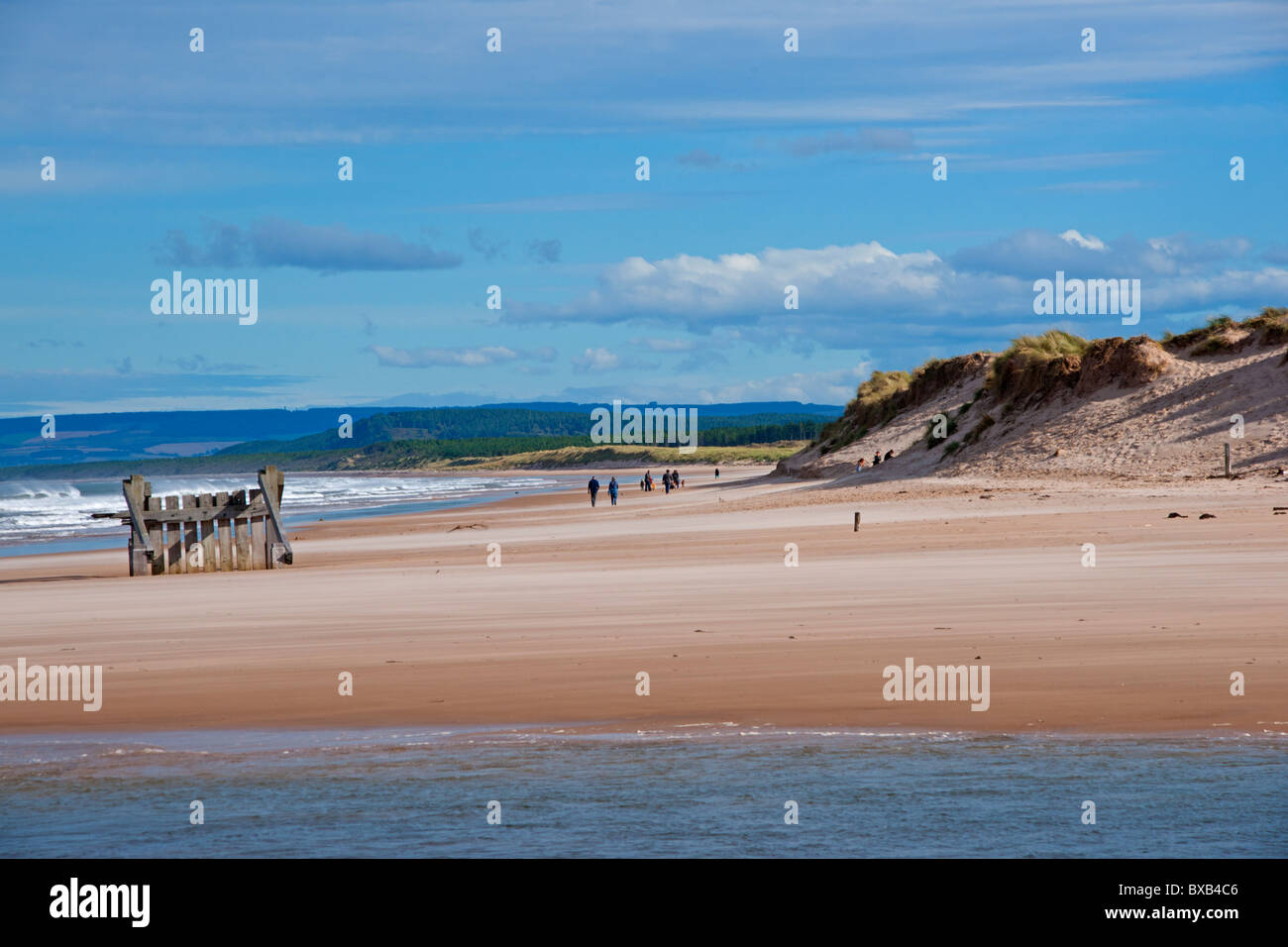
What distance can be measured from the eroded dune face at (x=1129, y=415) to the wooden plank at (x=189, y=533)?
24496 millimetres

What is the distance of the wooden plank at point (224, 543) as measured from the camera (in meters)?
22.3

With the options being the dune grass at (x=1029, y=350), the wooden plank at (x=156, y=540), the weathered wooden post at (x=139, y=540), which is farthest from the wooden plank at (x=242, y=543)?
the dune grass at (x=1029, y=350)

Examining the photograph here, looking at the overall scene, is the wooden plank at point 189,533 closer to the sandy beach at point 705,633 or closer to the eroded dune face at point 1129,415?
the sandy beach at point 705,633

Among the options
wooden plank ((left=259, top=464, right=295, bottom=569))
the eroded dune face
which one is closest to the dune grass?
the eroded dune face

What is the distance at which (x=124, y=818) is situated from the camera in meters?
Answer: 6.73

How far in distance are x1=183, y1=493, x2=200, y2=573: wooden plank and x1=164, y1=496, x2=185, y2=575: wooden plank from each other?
68 mm

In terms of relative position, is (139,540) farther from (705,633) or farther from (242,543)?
(705,633)

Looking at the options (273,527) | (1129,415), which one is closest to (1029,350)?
(1129,415)

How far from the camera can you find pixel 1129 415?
39.8 meters

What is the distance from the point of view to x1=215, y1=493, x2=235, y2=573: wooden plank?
2231cm

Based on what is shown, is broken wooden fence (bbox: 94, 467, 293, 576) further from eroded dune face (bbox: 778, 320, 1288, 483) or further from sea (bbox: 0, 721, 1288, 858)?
eroded dune face (bbox: 778, 320, 1288, 483)
